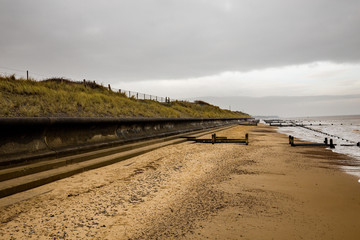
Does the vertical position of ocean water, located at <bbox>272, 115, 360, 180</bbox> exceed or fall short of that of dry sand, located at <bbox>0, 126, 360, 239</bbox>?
it falls short

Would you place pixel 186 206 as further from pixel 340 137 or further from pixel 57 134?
pixel 340 137

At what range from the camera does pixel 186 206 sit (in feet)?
11.0

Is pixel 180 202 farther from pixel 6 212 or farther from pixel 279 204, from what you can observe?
pixel 6 212

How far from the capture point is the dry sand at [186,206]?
2.58 metres

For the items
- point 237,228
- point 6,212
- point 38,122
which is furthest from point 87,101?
point 237,228

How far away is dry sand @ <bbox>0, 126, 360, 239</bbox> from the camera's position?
258 cm

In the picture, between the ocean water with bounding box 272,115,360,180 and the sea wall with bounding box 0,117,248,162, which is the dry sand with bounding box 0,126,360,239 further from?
the ocean water with bounding box 272,115,360,180

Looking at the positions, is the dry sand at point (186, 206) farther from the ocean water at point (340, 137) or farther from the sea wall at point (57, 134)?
the ocean water at point (340, 137)

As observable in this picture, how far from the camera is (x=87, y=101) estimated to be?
12.9 metres

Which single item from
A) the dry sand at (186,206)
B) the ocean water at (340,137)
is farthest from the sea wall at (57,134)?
the ocean water at (340,137)

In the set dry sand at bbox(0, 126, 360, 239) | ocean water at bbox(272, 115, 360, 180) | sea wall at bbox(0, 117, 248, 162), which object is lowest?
ocean water at bbox(272, 115, 360, 180)

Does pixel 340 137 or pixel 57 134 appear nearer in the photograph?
pixel 57 134

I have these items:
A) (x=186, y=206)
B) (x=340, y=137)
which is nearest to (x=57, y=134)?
(x=186, y=206)

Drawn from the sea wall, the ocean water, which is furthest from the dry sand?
the ocean water
